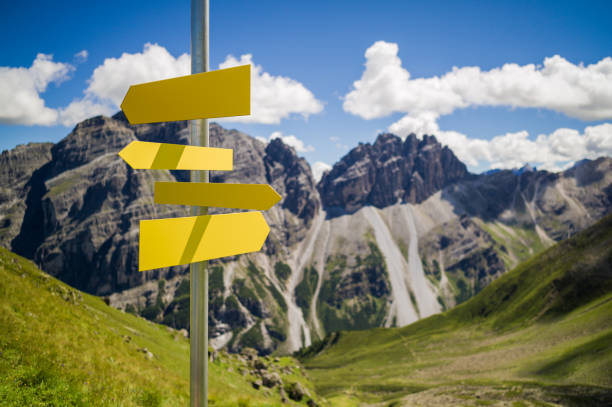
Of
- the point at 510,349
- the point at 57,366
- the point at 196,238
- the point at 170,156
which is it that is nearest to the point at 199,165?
the point at 170,156

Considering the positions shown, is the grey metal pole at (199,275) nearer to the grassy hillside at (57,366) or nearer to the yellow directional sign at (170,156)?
the yellow directional sign at (170,156)

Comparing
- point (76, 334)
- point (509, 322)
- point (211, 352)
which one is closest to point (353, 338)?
point (509, 322)

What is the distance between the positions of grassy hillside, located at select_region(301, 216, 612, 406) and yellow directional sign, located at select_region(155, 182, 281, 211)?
57704mm

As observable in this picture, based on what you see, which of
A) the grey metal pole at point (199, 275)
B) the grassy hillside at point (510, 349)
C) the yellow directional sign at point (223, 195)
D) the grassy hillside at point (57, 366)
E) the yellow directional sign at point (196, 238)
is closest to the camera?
the yellow directional sign at point (196, 238)

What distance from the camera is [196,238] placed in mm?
5652

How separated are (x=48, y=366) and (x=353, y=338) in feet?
594

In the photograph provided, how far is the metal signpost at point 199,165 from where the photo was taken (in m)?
5.65

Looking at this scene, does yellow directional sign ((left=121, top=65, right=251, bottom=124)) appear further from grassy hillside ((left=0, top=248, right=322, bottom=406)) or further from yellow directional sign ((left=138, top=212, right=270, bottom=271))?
grassy hillside ((left=0, top=248, right=322, bottom=406))

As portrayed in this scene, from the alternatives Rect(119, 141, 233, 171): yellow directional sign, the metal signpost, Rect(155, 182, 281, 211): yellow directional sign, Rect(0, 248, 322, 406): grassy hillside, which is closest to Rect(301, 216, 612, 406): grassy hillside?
Rect(0, 248, 322, 406): grassy hillside

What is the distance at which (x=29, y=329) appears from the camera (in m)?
10.4

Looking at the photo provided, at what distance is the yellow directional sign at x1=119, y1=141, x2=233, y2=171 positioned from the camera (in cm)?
546

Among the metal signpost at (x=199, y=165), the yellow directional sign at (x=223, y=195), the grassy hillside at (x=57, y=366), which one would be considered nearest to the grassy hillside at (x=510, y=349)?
the grassy hillside at (x=57, y=366)

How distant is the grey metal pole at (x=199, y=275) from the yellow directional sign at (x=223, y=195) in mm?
269

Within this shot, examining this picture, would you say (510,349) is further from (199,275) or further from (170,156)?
(170,156)
